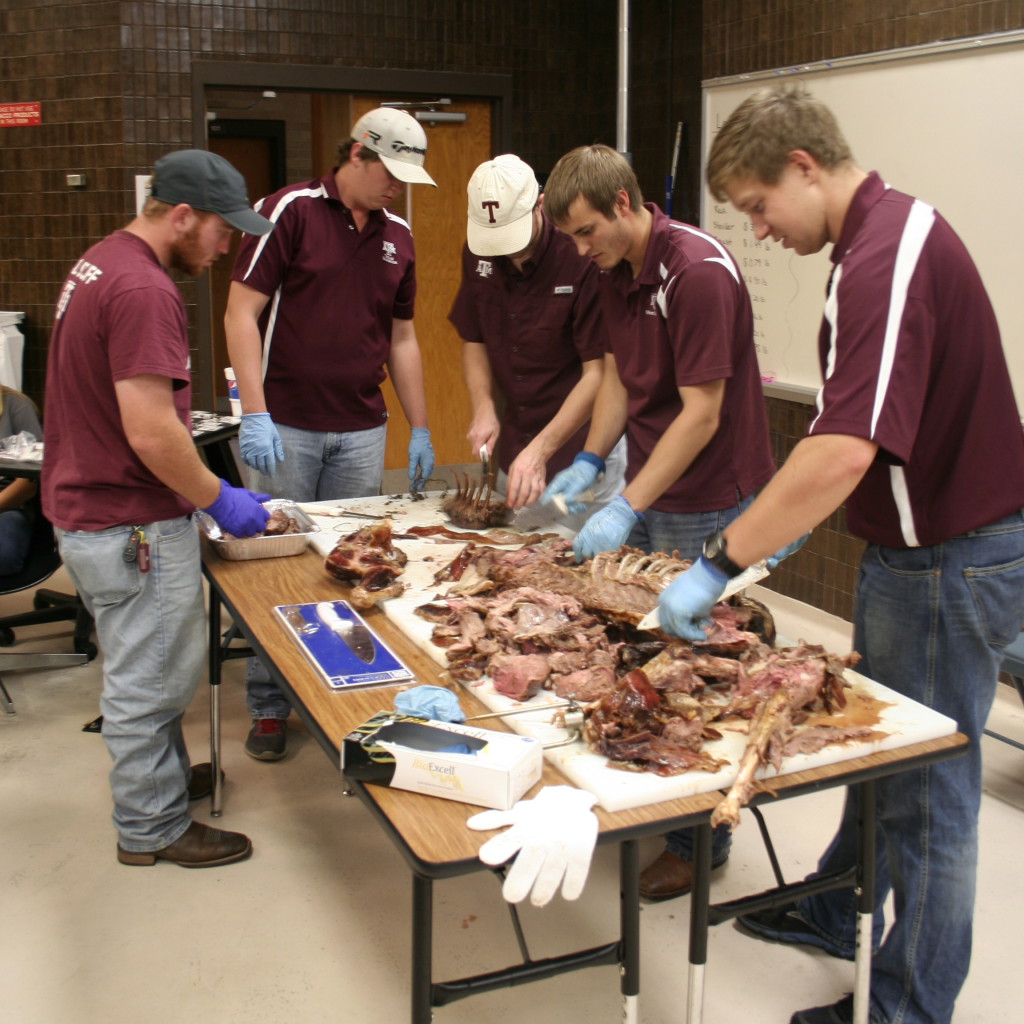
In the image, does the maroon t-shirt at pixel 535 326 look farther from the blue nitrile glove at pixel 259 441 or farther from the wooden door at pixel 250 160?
the wooden door at pixel 250 160

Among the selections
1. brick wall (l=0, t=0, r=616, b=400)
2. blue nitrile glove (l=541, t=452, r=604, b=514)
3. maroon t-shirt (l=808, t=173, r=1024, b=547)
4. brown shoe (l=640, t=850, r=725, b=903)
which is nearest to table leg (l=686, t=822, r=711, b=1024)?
maroon t-shirt (l=808, t=173, r=1024, b=547)

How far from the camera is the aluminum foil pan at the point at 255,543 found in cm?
283

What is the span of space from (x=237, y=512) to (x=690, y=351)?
3.92ft

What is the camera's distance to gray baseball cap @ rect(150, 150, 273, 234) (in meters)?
2.58

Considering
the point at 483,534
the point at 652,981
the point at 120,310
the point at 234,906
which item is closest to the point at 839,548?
the point at 483,534

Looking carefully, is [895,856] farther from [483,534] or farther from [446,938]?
[483,534]

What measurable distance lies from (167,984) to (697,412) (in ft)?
5.84

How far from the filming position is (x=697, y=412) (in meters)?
2.56

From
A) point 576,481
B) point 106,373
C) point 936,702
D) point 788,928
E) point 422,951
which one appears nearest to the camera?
point 422,951

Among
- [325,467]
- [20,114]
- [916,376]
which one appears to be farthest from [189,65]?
[916,376]

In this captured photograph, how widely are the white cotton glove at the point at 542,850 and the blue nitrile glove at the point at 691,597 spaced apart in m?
0.52

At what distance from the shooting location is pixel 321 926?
2.71 metres

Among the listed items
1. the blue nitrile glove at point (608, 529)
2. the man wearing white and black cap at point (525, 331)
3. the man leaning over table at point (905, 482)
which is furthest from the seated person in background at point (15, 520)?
the man leaning over table at point (905, 482)

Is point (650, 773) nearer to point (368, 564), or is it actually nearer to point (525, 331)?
point (368, 564)
